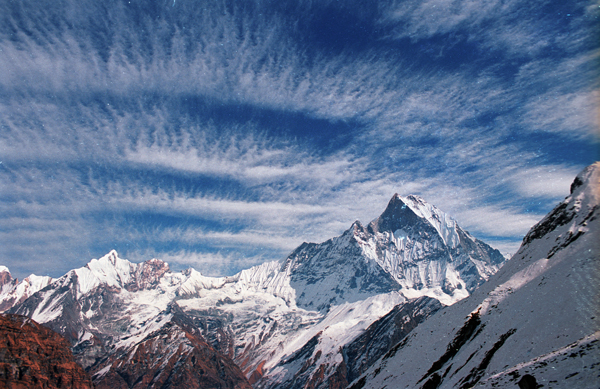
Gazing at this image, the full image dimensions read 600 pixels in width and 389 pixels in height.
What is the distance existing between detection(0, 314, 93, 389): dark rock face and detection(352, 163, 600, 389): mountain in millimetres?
107548

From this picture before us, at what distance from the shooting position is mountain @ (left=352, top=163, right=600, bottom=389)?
28391 millimetres

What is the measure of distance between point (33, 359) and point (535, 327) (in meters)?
147

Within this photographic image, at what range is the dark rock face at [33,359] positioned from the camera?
106m

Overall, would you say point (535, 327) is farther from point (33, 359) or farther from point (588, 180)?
point (33, 359)

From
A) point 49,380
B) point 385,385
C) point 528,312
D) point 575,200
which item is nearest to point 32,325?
point 49,380

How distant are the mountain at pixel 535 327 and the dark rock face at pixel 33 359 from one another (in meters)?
108

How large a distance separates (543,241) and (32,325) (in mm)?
166408

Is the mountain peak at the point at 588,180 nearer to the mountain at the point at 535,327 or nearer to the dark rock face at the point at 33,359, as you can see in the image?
the mountain at the point at 535,327

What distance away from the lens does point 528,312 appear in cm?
4400

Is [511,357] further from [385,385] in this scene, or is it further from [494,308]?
[385,385]

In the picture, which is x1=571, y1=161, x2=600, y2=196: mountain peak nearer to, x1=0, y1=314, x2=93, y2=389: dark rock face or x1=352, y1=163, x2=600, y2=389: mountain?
x1=352, y1=163, x2=600, y2=389: mountain

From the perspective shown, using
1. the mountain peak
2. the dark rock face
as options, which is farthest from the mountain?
the dark rock face

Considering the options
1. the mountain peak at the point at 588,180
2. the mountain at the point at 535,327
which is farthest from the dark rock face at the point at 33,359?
the mountain peak at the point at 588,180

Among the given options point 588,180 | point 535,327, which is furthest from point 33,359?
point 588,180
